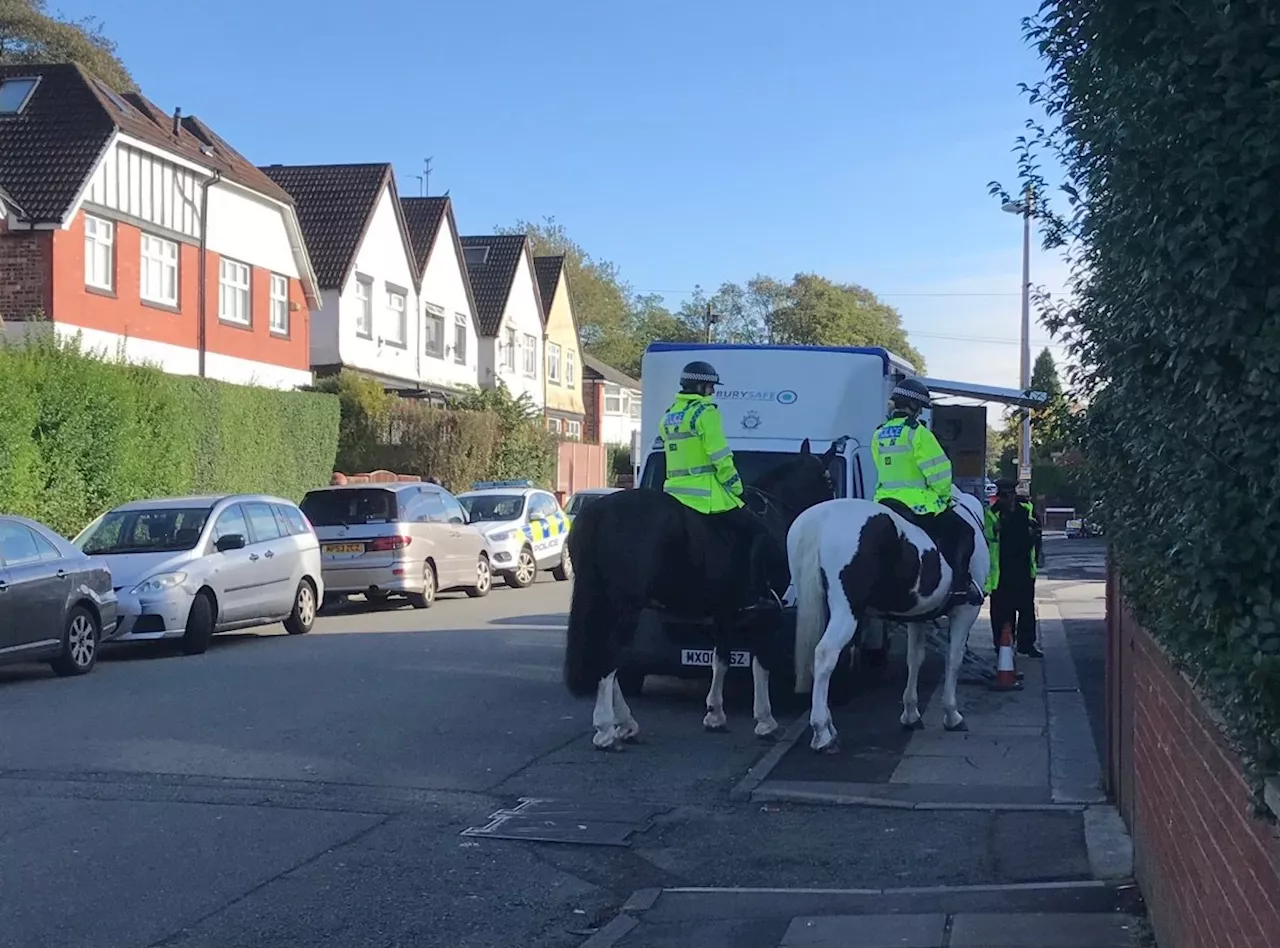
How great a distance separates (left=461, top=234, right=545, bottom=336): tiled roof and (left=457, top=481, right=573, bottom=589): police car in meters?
25.2

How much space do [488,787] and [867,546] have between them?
2993mm

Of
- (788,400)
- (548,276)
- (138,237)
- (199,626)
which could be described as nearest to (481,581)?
(199,626)

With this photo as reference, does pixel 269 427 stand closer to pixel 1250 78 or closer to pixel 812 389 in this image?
pixel 812 389

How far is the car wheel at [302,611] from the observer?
62.1 ft

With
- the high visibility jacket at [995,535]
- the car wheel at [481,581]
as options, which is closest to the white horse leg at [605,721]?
the high visibility jacket at [995,535]

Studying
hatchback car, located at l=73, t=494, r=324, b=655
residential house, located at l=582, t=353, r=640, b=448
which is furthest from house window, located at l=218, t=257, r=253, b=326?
residential house, located at l=582, t=353, r=640, b=448

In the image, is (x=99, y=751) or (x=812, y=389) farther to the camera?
(x=812, y=389)

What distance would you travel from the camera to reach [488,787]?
375 inches

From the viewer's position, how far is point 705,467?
35.2 feet

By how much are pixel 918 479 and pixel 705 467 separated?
5.62 ft

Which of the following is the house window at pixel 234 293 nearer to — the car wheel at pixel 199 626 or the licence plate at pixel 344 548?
the licence plate at pixel 344 548

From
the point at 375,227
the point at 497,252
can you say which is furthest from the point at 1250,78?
the point at 497,252

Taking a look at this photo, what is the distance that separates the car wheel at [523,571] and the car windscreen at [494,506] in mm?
729

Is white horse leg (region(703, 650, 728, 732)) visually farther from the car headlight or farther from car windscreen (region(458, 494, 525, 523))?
car windscreen (region(458, 494, 525, 523))
